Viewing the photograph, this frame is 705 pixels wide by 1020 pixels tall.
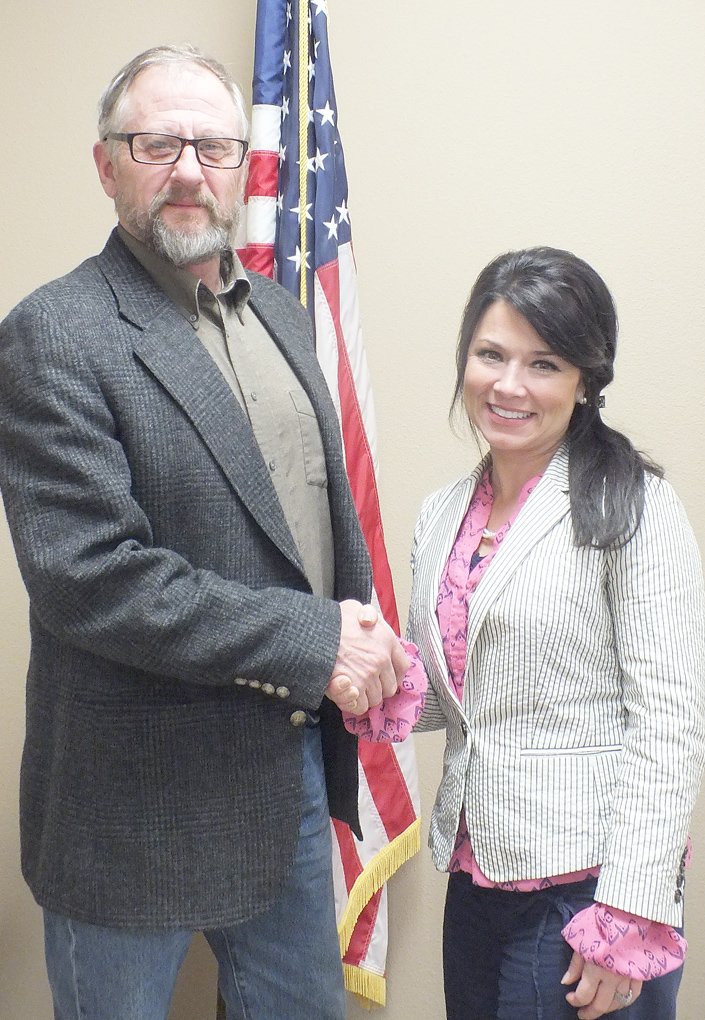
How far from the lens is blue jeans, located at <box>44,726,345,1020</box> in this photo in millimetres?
1314

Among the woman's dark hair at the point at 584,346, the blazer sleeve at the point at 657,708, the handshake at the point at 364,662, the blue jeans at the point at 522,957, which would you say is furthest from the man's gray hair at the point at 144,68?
the blue jeans at the point at 522,957

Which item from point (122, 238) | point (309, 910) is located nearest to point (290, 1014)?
point (309, 910)

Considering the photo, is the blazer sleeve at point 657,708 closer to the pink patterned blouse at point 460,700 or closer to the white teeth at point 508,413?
the pink patterned blouse at point 460,700

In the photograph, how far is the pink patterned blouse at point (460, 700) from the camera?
1153mm

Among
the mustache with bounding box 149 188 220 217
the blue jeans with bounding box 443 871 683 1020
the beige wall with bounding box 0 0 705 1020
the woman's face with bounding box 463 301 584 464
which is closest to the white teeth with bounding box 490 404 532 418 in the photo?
the woman's face with bounding box 463 301 584 464

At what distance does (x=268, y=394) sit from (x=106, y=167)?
1.36 feet

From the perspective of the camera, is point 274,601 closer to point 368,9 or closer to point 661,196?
point 661,196

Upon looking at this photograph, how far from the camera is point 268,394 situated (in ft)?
4.70

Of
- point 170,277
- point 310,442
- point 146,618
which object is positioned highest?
point 170,277

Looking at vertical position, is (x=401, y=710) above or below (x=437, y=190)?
below

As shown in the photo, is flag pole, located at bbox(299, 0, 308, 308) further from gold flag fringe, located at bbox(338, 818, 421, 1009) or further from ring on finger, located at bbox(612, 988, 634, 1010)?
ring on finger, located at bbox(612, 988, 634, 1010)

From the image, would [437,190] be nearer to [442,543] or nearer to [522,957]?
[442,543]

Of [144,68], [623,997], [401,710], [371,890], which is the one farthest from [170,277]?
[371,890]

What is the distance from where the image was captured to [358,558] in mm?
1517
